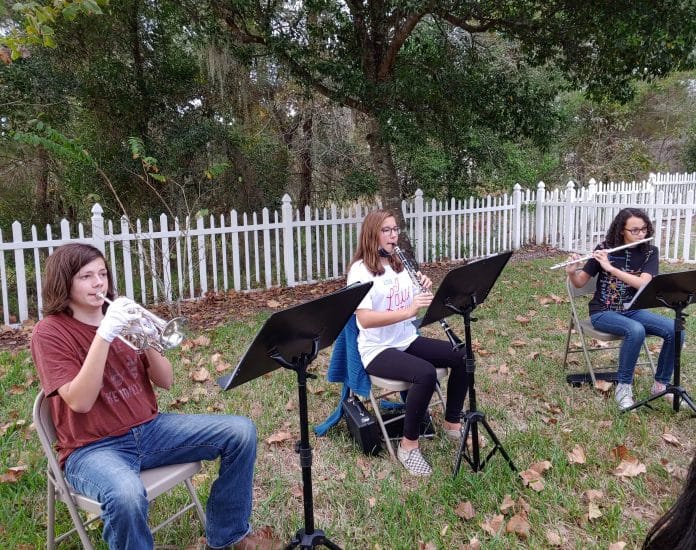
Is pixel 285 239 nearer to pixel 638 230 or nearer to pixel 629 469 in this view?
pixel 638 230

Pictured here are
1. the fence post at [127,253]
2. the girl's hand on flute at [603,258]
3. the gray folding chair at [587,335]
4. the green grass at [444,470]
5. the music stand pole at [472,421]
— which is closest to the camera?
the green grass at [444,470]

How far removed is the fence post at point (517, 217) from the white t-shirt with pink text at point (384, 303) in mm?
8363

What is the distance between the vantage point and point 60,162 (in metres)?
10.5

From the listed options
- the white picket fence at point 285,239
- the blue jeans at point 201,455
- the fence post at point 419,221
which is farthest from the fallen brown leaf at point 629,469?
the fence post at point 419,221

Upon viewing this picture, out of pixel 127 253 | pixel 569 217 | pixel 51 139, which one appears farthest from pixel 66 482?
pixel 569 217

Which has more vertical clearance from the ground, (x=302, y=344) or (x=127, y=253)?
(x=127, y=253)

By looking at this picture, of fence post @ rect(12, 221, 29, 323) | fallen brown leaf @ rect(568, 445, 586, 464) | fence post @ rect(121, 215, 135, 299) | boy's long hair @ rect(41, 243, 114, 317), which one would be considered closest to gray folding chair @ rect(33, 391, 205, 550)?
boy's long hair @ rect(41, 243, 114, 317)

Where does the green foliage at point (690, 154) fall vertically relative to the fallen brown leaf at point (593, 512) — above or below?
above

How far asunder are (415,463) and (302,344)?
139 cm

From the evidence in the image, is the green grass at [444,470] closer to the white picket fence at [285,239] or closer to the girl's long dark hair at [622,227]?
the girl's long dark hair at [622,227]

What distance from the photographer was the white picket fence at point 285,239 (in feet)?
22.6

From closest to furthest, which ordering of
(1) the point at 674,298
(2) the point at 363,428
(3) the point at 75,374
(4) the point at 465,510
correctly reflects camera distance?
(3) the point at 75,374, (4) the point at 465,510, (2) the point at 363,428, (1) the point at 674,298

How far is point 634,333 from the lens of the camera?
13.2 feet

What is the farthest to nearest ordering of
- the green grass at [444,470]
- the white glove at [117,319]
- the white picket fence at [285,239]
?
the white picket fence at [285,239], the green grass at [444,470], the white glove at [117,319]
